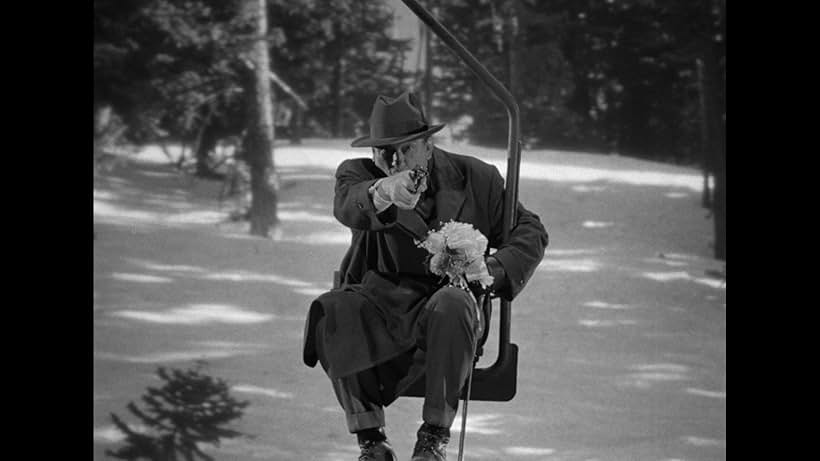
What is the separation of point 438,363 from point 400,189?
34cm

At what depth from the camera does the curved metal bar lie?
191cm

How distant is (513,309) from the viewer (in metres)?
3.43

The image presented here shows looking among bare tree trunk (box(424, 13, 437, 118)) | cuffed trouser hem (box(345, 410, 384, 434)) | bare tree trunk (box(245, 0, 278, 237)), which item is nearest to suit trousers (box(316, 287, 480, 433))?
cuffed trouser hem (box(345, 410, 384, 434))

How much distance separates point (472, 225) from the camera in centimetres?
196

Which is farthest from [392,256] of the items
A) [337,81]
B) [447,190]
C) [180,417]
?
[180,417]

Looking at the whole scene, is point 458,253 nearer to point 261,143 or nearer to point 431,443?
point 431,443

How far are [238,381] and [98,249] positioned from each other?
3.43 feet

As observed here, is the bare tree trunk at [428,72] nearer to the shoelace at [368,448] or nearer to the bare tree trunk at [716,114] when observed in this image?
the bare tree trunk at [716,114]

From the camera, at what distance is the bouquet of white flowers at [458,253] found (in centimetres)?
189

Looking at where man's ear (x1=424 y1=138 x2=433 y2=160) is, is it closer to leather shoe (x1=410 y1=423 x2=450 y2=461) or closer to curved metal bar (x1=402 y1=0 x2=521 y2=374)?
curved metal bar (x1=402 y1=0 x2=521 y2=374)

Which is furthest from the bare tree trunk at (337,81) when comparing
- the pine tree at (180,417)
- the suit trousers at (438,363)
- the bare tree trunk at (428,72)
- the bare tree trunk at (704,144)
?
the suit trousers at (438,363)

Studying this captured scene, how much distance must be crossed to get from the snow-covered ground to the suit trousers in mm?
767
